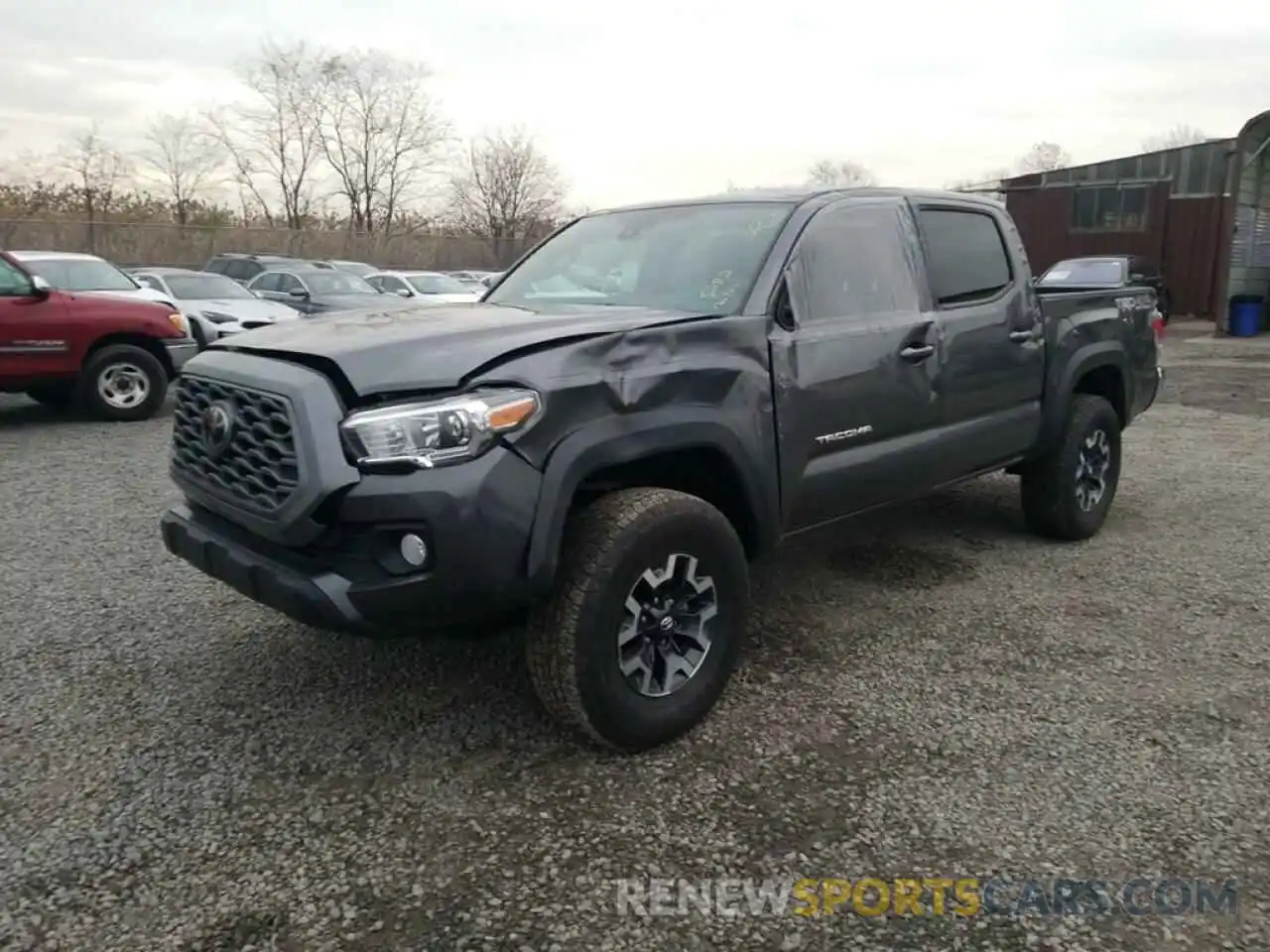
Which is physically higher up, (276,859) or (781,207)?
(781,207)

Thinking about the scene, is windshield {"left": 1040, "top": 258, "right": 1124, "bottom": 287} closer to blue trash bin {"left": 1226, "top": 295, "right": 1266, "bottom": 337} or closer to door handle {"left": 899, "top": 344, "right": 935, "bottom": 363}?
blue trash bin {"left": 1226, "top": 295, "right": 1266, "bottom": 337}

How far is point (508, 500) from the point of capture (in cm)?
266

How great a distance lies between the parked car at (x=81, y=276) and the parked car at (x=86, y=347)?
847 mm

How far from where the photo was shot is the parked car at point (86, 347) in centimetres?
840

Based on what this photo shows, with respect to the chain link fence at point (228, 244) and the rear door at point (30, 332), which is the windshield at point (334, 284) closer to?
the rear door at point (30, 332)

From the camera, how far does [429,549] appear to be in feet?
8.60

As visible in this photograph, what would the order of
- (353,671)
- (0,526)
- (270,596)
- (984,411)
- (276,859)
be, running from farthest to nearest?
(0,526)
(984,411)
(353,671)
(270,596)
(276,859)

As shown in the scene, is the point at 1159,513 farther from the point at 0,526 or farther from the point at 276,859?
the point at 0,526


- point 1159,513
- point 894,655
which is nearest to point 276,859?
point 894,655

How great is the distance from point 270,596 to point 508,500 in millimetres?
790

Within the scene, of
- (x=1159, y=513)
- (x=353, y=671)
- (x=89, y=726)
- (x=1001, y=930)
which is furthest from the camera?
(x=1159, y=513)

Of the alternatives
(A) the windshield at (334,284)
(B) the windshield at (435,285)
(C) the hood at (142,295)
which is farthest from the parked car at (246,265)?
(C) the hood at (142,295)

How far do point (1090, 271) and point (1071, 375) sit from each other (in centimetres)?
1614

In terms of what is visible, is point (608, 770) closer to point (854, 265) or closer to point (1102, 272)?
point (854, 265)
